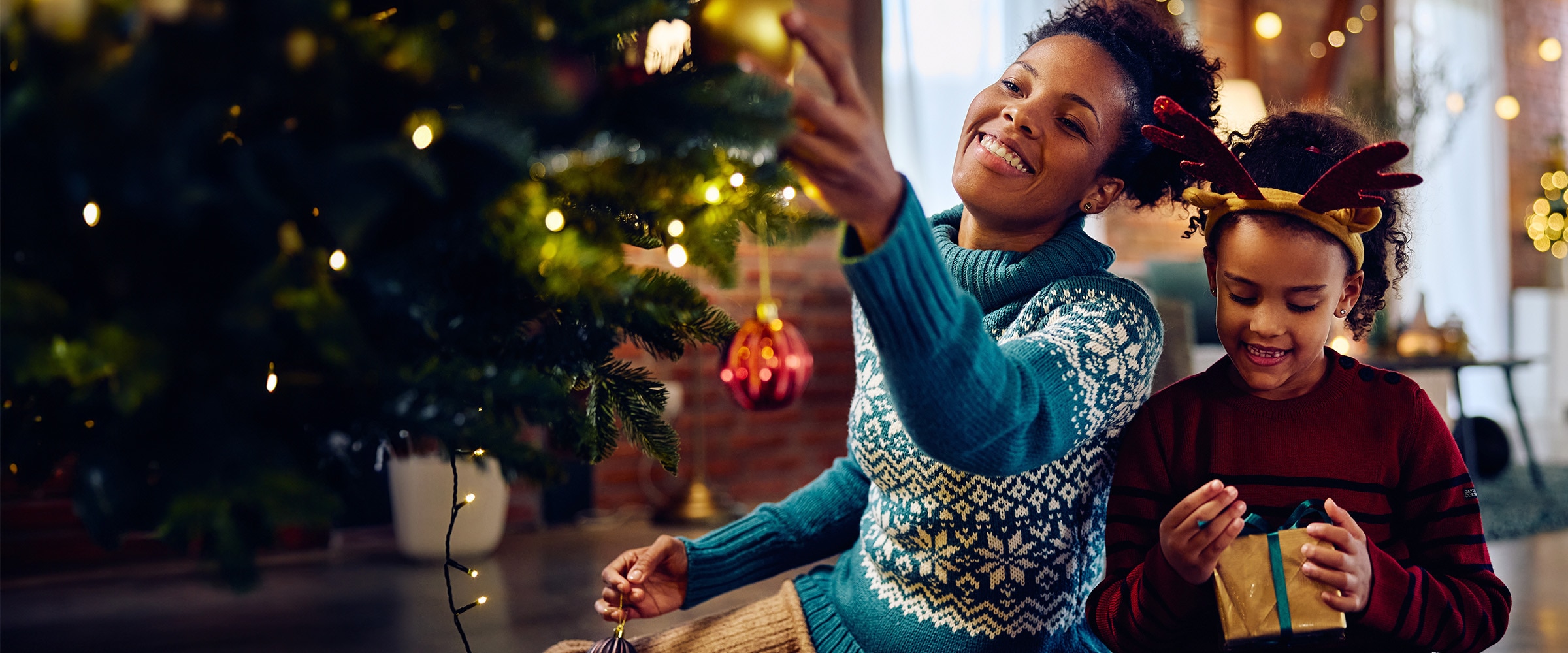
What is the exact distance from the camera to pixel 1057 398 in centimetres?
75

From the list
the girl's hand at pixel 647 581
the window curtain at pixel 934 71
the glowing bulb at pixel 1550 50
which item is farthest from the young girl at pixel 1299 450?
the glowing bulb at pixel 1550 50

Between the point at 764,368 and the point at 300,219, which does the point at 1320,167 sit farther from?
the point at 764,368

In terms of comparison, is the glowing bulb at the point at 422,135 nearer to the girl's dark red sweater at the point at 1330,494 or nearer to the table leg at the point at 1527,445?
the girl's dark red sweater at the point at 1330,494

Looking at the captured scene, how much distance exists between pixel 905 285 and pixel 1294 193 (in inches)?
16.8

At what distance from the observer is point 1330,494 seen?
83 cm

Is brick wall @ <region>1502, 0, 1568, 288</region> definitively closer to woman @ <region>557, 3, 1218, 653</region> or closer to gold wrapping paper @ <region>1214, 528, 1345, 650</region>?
woman @ <region>557, 3, 1218, 653</region>

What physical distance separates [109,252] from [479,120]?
0.59ft

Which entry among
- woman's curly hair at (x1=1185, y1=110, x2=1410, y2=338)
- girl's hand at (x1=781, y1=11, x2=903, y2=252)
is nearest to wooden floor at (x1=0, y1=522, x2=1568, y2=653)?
woman's curly hair at (x1=1185, y1=110, x2=1410, y2=338)

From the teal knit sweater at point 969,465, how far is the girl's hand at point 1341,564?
170 millimetres

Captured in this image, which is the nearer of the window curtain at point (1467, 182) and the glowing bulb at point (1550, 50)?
the window curtain at point (1467, 182)

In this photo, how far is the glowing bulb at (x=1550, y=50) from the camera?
678cm

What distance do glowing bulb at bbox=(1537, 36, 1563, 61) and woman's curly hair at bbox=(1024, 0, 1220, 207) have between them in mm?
7430

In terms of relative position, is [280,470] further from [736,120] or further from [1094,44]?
[1094,44]

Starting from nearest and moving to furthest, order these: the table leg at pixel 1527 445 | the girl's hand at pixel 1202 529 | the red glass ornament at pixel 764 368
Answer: the girl's hand at pixel 1202 529
the red glass ornament at pixel 764 368
the table leg at pixel 1527 445
